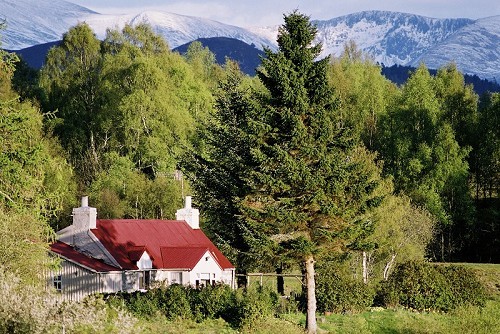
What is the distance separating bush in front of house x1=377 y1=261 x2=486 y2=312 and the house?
866 centimetres

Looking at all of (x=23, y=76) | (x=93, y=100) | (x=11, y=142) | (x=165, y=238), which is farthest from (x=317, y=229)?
(x=23, y=76)

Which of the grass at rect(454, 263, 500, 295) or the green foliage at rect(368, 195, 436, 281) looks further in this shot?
the grass at rect(454, 263, 500, 295)

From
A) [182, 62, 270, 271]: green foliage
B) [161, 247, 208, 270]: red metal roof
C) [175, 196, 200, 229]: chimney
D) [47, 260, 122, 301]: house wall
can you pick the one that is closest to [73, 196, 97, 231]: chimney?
[47, 260, 122, 301]: house wall

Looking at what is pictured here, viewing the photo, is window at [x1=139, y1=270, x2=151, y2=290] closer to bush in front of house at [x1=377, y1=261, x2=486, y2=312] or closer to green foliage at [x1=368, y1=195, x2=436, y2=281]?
bush in front of house at [x1=377, y1=261, x2=486, y2=312]

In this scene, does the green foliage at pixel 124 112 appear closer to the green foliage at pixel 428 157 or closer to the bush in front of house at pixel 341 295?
the green foliage at pixel 428 157

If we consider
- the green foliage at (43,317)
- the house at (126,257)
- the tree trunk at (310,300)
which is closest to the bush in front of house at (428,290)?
the tree trunk at (310,300)

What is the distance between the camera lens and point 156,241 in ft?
137

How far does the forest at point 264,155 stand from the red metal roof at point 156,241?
64.2 inches

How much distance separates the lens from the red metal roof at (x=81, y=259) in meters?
37.8

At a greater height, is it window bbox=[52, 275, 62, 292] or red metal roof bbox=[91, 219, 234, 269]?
red metal roof bbox=[91, 219, 234, 269]

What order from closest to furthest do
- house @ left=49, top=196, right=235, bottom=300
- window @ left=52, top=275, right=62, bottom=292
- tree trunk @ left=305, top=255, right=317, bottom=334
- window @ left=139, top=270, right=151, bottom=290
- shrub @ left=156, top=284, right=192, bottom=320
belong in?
tree trunk @ left=305, top=255, right=317, bottom=334
shrub @ left=156, top=284, right=192, bottom=320
window @ left=52, top=275, right=62, bottom=292
house @ left=49, top=196, right=235, bottom=300
window @ left=139, top=270, right=151, bottom=290

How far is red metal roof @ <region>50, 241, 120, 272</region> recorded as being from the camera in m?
37.8

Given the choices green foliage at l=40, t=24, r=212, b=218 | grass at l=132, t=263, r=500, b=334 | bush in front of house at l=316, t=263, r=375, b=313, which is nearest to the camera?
grass at l=132, t=263, r=500, b=334

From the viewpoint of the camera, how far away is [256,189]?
35531 millimetres
